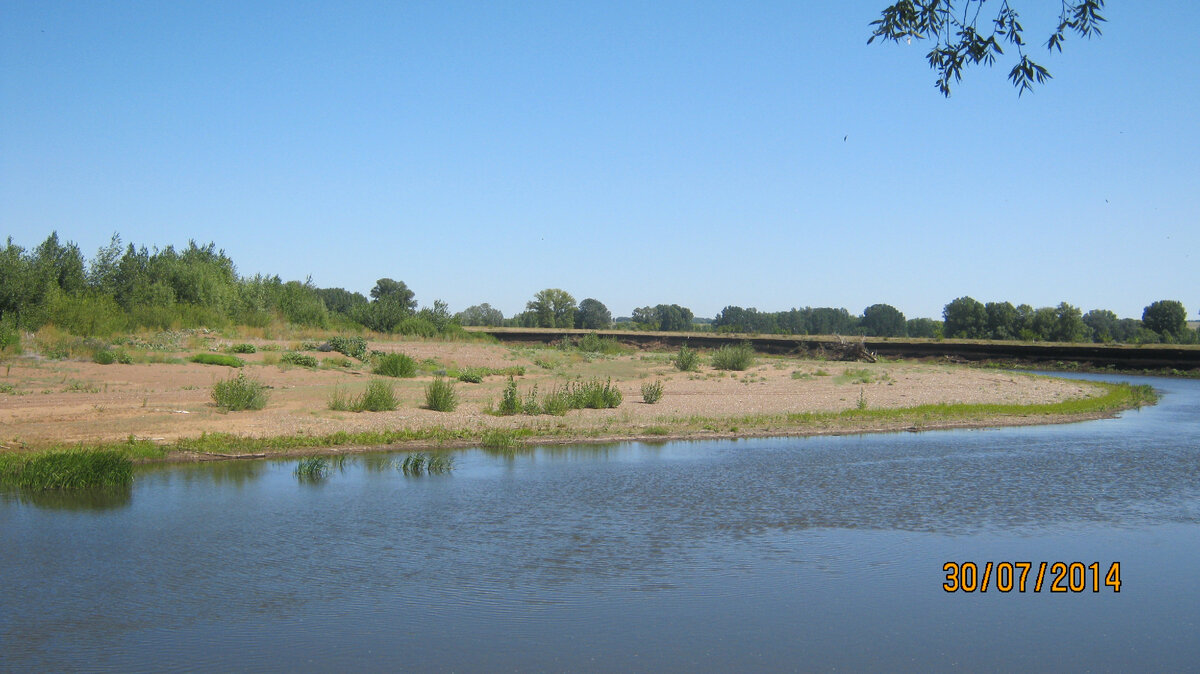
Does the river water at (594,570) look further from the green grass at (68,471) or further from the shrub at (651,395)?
the shrub at (651,395)

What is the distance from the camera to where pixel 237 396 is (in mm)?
18188

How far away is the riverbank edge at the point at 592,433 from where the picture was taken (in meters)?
14.2

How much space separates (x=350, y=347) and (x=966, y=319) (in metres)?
87.1

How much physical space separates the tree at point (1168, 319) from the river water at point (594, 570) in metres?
93.4

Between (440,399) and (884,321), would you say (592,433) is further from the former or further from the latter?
(884,321)

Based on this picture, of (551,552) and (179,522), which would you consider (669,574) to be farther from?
(179,522)

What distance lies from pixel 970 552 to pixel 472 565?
5304mm

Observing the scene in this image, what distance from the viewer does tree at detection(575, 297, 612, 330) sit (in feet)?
375

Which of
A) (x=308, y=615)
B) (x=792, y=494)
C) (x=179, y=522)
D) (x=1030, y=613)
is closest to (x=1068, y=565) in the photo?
(x=1030, y=613)

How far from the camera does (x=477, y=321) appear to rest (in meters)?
132

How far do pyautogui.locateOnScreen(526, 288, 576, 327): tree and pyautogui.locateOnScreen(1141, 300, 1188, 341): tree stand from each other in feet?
215

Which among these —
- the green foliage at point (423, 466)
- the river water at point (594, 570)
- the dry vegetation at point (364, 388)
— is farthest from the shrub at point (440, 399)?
the river water at point (594, 570)

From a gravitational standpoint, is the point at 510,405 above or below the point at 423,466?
above

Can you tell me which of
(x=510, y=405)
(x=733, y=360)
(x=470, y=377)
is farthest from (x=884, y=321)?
(x=510, y=405)
